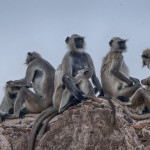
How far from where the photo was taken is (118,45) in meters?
11.3

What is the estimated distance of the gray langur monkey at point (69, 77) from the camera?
9227 mm

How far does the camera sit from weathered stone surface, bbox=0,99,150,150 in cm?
766

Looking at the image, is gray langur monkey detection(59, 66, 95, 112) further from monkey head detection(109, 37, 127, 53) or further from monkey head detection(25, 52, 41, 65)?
monkey head detection(25, 52, 41, 65)

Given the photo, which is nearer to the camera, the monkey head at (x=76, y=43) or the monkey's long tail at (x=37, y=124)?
the monkey's long tail at (x=37, y=124)

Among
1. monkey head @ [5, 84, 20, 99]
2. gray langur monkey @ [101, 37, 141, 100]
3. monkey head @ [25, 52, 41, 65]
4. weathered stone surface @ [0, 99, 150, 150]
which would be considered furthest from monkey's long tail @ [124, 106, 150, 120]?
monkey head @ [25, 52, 41, 65]

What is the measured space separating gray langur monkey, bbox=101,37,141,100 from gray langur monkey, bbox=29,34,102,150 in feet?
0.99

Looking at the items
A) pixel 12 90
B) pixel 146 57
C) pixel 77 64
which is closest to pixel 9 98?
pixel 12 90

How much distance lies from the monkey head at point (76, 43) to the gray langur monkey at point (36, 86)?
879mm

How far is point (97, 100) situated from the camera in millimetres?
8359

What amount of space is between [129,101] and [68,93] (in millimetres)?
1259

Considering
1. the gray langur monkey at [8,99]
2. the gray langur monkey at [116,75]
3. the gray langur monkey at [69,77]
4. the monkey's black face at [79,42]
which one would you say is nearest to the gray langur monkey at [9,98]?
the gray langur monkey at [8,99]

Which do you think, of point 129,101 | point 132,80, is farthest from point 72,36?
point 129,101

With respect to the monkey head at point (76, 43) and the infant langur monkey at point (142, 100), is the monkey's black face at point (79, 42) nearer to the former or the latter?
the monkey head at point (76, 43)

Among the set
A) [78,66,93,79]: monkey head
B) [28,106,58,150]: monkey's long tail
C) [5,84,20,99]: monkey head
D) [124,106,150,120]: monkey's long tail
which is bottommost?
[28,106,58,150]: monkey's long tail
